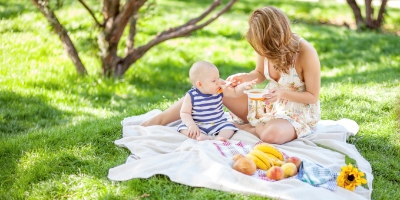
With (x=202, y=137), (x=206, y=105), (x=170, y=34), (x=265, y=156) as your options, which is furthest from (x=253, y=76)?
(x=170, y=34)

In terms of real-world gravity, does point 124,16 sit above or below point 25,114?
above

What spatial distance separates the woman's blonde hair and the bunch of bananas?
0.62 metres

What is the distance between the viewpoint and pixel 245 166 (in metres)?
3.02

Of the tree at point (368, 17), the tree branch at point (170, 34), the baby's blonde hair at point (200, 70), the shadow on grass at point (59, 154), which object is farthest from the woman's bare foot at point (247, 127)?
the tree at point (368, 17)

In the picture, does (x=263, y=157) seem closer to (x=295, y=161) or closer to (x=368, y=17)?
(x=295, y=161)

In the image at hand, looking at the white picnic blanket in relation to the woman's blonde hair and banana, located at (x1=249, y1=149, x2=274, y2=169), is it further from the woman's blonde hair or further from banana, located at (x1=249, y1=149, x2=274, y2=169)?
the woman's blonde hair

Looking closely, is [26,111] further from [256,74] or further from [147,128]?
[256,74]

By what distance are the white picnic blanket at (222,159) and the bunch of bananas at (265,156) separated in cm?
9

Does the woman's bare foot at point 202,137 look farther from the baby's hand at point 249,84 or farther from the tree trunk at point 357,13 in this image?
the tree trunk at point 357,13

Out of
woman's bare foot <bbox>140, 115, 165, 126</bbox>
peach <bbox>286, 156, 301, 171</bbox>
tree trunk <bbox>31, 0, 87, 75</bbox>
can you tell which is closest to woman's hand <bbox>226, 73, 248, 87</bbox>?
woman's bare foot <bbox>140, 115, 165, 126</bbox>

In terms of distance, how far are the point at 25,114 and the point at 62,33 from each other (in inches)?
59.9

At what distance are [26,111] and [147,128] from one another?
6.03 feet

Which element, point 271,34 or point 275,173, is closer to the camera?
point 275,173

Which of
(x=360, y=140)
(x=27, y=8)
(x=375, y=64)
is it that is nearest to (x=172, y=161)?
(x=360, y=140)
